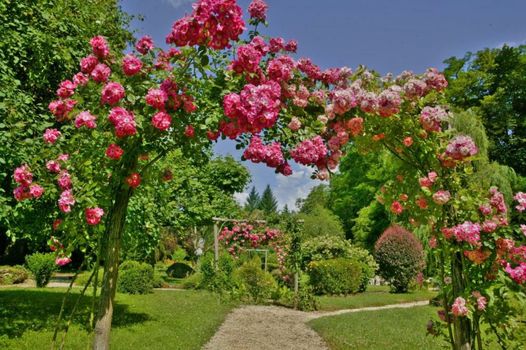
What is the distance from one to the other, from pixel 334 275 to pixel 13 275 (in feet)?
38.0

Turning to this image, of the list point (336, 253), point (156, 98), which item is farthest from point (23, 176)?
point (336, 253)

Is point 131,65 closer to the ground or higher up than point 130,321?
higher up

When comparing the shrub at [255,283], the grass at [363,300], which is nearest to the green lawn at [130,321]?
the shrub at [255,283]

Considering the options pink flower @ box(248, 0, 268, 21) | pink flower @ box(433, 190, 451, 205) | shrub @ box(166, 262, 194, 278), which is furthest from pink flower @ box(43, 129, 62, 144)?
shrub @ box(166, 262, 194, 278)

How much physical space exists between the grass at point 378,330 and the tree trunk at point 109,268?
14.7 feet

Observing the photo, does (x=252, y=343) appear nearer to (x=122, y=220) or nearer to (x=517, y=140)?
(x=122, y=220)

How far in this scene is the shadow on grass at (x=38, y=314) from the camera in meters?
7.22

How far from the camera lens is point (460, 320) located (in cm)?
352

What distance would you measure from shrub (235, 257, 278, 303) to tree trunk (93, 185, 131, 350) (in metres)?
10.1

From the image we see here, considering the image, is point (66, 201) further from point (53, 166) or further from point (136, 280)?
point (136, 280)

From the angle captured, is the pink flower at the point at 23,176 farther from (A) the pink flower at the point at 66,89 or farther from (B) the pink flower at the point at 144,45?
(B) the pink flower at the point at 144,45

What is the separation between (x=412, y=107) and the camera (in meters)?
3.52

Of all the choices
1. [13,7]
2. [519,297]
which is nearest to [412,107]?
[519,297]

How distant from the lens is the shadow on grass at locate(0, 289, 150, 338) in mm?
7223
